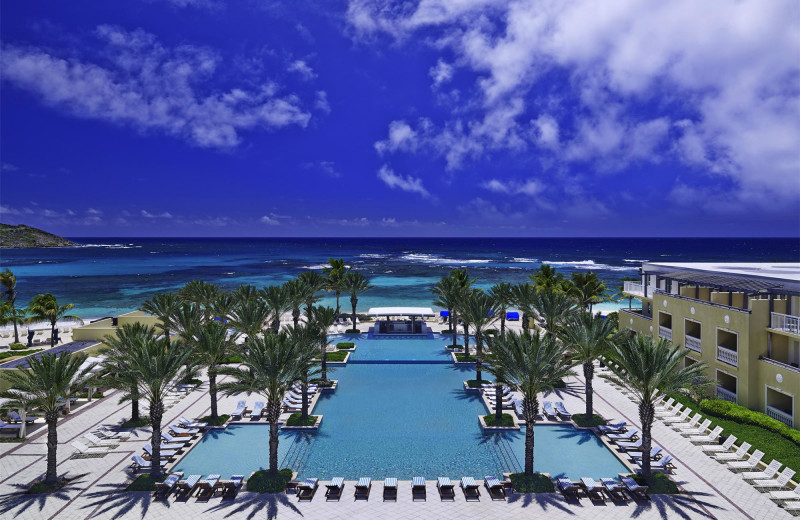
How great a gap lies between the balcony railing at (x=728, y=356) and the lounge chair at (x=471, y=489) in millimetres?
14855

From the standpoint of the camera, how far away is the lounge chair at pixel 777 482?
1530 cm

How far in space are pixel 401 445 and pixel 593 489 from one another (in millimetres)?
7623

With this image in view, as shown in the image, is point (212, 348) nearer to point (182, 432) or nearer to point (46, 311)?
point (182, 432)

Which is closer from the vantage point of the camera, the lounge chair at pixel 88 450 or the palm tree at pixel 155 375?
the palm tree at pixel 155 375

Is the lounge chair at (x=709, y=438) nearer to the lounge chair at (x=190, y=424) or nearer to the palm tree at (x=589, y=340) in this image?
the palm tree at (x=589, y=340)

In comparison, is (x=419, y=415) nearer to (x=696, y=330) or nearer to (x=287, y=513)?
(x=287, y=513)

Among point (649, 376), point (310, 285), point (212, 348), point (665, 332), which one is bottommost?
point (665, 332)

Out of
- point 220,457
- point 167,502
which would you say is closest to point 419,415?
point 220,457

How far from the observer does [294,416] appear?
22266 mm

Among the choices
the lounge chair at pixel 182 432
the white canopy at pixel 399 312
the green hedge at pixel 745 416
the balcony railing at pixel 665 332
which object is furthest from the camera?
the white canopy at pixel 399 312

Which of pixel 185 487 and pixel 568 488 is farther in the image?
pixel 185 487

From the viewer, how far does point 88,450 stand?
61.0 feet

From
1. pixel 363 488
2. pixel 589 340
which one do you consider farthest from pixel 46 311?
pixel 589 340

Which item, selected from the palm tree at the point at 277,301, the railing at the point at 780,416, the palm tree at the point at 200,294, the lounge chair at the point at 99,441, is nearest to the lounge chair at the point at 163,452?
the lounge chair at the point at 99,441
